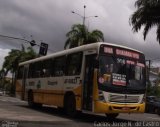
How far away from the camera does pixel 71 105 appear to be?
821 inches

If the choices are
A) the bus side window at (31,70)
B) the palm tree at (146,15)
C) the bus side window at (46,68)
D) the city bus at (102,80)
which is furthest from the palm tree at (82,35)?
the city bus at (102,80)

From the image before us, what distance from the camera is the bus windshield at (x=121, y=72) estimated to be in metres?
18.5

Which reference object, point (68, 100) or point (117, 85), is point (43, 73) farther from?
point (117, 85)

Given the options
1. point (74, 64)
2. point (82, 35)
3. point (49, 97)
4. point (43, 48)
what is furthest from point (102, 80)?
point (82, 35)

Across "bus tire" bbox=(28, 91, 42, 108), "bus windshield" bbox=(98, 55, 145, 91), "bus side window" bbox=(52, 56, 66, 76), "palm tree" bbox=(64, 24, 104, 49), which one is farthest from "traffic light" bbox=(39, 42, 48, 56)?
"bus windshield" bbox=(98, 55, 145, 91)

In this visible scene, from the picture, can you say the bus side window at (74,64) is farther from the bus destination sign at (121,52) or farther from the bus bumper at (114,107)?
the bus bumper at (114,107)

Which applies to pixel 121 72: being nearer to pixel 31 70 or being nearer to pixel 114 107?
pixel 114 107

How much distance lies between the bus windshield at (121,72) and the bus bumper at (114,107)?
0.73m

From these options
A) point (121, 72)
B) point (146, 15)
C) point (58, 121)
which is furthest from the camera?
point (146, 15)

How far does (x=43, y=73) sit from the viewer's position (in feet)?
83.9

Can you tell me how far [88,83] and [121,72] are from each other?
1473 millimetres

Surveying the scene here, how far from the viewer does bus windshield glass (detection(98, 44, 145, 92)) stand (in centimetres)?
1847

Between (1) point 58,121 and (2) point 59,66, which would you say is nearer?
(1) point 58,121

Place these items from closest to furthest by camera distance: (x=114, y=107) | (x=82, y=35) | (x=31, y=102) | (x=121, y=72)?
(x=114, y=107), (x=121, y=72), (x=31, y=102), (x=82, y=35)
